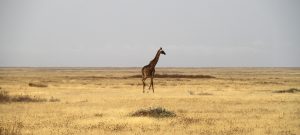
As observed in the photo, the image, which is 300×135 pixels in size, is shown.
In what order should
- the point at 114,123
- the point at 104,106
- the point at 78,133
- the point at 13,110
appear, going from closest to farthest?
the point at 78,133, the point at 114,123, the point at 13,110, the point at 104,106

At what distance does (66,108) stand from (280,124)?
37.1 ft

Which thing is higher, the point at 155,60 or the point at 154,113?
the point at 155,60

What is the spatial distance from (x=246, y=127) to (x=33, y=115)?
374 inches

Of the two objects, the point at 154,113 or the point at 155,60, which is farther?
the point at 155,60

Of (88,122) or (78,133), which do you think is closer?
(78,133)

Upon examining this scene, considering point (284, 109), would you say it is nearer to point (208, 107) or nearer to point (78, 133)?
point (208, 107)

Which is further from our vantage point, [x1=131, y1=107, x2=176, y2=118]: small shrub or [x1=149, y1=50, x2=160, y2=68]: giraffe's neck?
[x1=149, y1=50, x2=160, y2=68]: giraffe's neck

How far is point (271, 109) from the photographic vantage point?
2484cm

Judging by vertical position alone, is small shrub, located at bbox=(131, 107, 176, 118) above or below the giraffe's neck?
below

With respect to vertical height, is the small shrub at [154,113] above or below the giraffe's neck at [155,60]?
below

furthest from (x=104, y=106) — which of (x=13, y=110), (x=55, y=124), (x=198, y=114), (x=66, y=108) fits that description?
(x=55, y=124)

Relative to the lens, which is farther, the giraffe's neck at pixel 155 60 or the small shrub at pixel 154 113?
the giraffe's neck at pixel 155 60

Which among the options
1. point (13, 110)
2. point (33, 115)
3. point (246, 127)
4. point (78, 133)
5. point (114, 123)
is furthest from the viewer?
point (13, 110)

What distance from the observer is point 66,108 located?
25.6 meters
